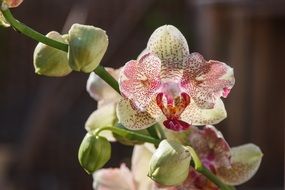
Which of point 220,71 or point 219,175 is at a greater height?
point 220,71

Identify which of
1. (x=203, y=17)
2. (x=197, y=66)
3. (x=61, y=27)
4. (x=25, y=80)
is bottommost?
(x=25, y=80)

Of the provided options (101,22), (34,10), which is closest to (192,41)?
(101,22)

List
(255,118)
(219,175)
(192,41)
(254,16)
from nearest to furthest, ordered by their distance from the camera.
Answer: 1. (219,175)
2. (254,16)
3. (255,118)
4. (192,41)

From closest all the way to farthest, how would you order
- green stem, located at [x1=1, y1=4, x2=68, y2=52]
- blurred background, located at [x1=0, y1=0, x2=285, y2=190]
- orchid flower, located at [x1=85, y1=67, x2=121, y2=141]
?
green stem, located at [x1=1, y1=4, x2=68, y2=52] < orchid flower, located at [x1=85, y1=67, x2=121, y2=141] < blurred background, located at [x1=0, y1=0, x2=285, y2=190]

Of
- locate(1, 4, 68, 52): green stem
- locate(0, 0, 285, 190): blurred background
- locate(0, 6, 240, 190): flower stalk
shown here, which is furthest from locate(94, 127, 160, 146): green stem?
locate(0, 0, 285, 190): blurred background

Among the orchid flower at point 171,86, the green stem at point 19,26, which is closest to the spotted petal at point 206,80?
the orchid flower at point 171,86

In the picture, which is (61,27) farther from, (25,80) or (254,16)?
(254,16)

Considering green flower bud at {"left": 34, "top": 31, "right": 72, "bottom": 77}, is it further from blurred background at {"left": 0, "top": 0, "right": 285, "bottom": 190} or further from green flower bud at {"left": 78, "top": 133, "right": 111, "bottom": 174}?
blurred background at {"left": 0, "top": 0, "right": 285, "bottom": 190}

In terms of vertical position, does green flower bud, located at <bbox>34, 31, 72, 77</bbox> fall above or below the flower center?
above
